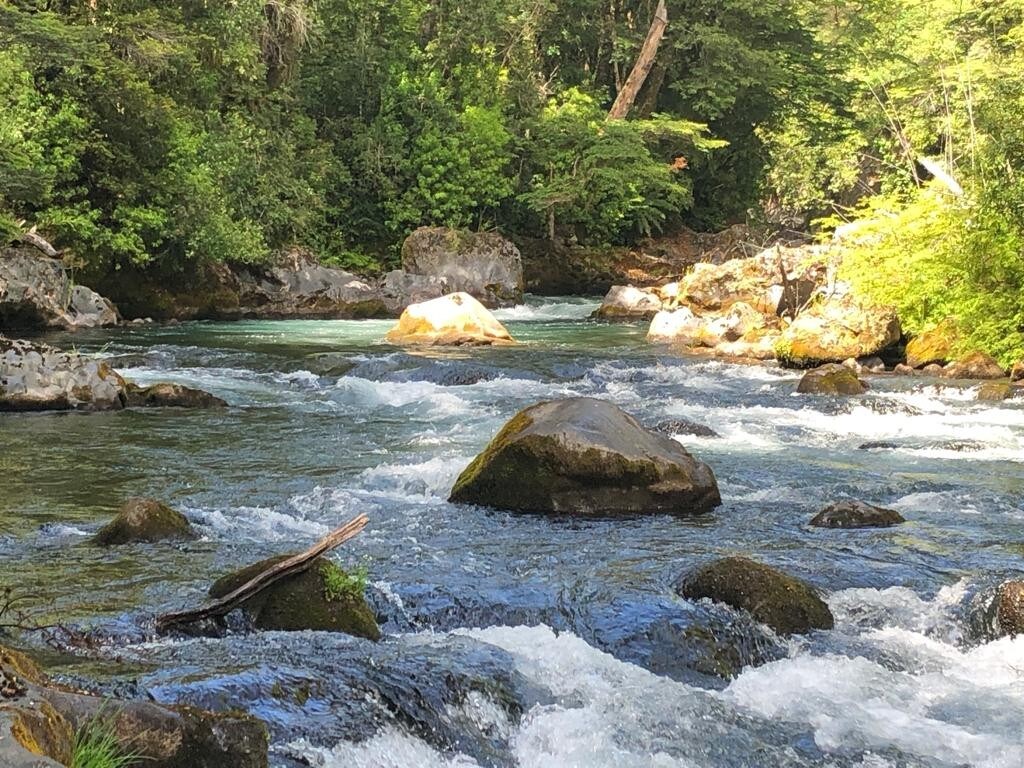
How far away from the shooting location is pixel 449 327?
1895 cm

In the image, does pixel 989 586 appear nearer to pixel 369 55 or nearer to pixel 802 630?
pixel 802 630

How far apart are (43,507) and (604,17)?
93.7ft

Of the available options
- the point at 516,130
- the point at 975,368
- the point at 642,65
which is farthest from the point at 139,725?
the point at 642,65

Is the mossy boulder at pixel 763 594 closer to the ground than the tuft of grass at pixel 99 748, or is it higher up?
closer to the ground

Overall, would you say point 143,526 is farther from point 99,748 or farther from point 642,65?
point 642,65

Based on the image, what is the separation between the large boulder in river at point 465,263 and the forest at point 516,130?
1399mm

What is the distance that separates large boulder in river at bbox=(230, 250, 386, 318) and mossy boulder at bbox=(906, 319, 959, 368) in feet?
39.2

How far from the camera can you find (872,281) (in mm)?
17109

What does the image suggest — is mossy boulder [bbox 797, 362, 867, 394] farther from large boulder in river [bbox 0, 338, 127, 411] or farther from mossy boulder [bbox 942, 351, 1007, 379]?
large boulder in river [bbox 0, 338, 127, 411]

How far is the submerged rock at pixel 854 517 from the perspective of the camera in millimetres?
7590

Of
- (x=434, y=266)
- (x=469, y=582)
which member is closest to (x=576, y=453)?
(x=469, y=582)

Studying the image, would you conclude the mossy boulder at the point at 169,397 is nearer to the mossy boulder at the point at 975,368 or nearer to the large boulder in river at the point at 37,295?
the large boulder in river at the point at 37,295

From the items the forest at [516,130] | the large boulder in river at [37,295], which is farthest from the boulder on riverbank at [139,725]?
the large boulder in river at [37,295]

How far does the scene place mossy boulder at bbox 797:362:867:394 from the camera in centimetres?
1363
